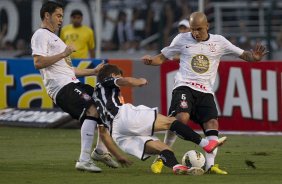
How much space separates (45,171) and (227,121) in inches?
310

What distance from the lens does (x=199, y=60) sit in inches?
522

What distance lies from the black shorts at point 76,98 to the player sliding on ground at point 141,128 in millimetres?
527

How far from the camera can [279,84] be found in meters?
19.8

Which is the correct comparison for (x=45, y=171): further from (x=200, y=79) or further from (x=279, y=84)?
(x=279, y=84)

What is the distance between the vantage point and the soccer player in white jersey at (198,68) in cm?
1301

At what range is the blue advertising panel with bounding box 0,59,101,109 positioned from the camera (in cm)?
2106

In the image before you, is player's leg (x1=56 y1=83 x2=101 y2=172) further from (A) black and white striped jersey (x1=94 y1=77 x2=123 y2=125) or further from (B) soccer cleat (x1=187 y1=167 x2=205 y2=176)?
(B) soccer cleat (x1=187 y1=167 x2=205 y2=176)

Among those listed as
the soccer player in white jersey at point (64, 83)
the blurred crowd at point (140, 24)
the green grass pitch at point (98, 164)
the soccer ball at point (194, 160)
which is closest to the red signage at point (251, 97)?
the green grass pitch at point (98, 164)

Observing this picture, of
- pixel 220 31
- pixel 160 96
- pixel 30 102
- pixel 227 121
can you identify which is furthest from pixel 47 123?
pixel 220 31

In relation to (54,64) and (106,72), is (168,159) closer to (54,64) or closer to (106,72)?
(106,72)

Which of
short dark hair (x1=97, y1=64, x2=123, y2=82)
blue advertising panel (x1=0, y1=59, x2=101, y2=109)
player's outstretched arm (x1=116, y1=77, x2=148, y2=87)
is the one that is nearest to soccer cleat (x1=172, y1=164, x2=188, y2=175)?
player's outstretched arm (x1=116, y1=77, x2=148, y2=87)

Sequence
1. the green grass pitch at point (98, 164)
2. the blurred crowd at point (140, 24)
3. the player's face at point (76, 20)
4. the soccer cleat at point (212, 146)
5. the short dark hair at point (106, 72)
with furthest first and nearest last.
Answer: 1. the blurred crowd at point (140, 24)
2. the player's face at point (76, 20)
3. the short dark hair at point (106, 72)
4. the soccer cleat at point (212, 146)
5. the green grass pitch at point (98, 164)

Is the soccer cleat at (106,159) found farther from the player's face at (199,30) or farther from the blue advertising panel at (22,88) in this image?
the blue advertising panel at (22,88)

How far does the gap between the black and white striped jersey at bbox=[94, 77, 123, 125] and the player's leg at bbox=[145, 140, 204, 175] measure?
0.59 meters
